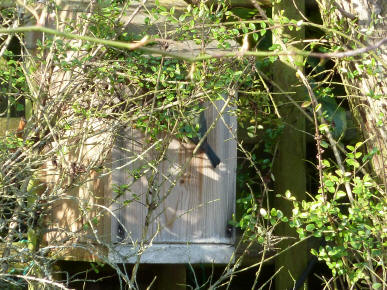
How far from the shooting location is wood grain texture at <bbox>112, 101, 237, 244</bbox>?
3.37m

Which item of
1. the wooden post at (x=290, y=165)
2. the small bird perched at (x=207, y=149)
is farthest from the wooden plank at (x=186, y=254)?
the wooden post at (x=290, y=165)

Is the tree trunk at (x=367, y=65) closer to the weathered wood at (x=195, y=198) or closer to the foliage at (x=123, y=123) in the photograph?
the foliage at (x=123, y=123)

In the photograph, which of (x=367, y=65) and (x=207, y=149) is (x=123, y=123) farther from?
(x=367, y=65)

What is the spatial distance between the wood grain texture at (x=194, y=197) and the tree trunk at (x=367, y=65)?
62cm

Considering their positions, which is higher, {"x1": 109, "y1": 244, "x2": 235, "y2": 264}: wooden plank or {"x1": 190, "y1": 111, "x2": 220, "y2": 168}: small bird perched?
{"x1": 190, "y1": 111, "x2": 220, "y2": 168}: small bird perched

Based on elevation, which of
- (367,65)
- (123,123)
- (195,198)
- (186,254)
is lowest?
(186,254)

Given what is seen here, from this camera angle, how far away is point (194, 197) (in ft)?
11.3

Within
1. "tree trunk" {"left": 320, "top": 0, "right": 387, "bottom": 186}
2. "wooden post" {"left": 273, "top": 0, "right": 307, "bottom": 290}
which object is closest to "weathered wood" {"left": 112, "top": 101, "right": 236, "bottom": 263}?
"wooden post" {"left": 273, "top": 0, "right": 307, "bottom": 290}

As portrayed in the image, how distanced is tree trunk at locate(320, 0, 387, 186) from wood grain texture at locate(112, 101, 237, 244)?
0.62 meters

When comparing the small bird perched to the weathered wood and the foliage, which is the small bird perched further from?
the foliage

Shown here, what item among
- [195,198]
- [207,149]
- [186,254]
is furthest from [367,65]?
[186,254]

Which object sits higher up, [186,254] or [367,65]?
[367,65]

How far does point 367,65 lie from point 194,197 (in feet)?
3.35

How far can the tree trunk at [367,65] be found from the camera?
3170 mm
